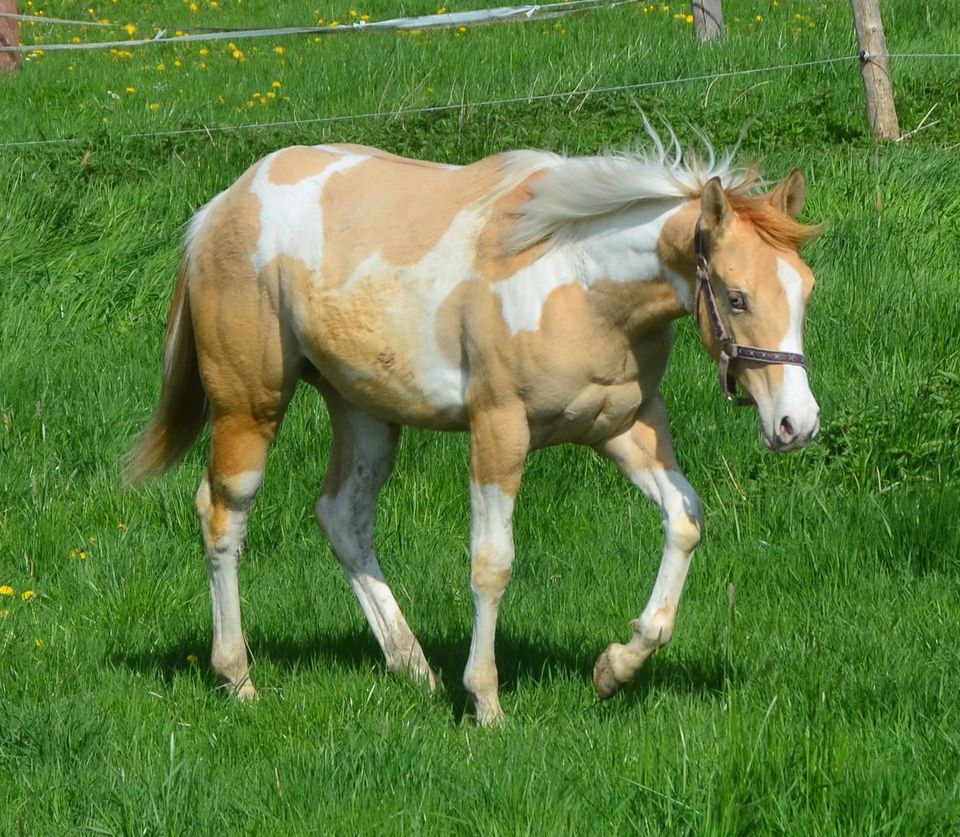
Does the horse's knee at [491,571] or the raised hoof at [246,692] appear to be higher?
the horse's knee at [491,571]

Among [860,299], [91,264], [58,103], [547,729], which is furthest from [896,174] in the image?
[58,103]

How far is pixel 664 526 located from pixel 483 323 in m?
0.82

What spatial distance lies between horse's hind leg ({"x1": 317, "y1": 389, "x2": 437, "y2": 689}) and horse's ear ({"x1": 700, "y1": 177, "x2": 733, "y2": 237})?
1776 mm

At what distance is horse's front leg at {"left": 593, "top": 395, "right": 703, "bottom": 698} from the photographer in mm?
4539

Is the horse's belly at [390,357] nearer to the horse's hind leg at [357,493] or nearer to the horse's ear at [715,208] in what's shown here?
the horse's hind leg at [357,493]

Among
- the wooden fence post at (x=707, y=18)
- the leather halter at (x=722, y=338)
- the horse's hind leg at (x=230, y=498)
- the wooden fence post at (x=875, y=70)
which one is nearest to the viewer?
the leather halter at (x=722, y=338)

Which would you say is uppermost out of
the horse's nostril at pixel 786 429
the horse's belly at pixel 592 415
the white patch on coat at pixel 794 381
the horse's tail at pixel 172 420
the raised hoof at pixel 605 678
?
the white patch on coat at pixel 794 381

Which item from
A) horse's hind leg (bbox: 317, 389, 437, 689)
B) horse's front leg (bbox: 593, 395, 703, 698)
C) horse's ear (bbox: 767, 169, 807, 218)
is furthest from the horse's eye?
horse's hind leg (bbox: 317, 389, 437, 689)

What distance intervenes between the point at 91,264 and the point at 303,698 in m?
4.61

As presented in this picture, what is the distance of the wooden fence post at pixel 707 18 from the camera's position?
479 inches

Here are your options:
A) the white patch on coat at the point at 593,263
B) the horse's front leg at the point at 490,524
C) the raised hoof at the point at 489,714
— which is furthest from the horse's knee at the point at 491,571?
the white patch on coat at the point at 593,263

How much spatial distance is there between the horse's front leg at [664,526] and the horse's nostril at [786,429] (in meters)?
0.71

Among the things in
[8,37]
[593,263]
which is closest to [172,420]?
[593,263]

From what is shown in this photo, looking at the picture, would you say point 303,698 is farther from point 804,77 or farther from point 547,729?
point 804,77
